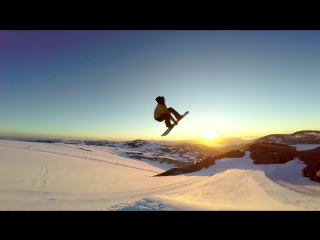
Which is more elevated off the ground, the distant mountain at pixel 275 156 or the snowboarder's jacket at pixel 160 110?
the snowboarder's jacket at pixel 160 110

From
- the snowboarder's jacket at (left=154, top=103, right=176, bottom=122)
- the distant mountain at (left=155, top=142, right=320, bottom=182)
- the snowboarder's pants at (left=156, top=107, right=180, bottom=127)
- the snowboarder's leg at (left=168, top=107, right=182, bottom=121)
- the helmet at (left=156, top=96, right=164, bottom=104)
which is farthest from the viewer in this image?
the distant mountain at (left=155, top=142, right=320, bottom=182)

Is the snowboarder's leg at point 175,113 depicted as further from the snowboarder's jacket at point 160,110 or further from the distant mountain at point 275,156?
the distant mountain at point 275,156

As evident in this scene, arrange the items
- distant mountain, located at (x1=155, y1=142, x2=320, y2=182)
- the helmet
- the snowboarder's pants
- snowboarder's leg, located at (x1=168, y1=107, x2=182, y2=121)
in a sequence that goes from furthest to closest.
A: distant mountain, located at (x1=155, y1=142, x2=320, y2=182) → snowboarder's leg, located at (x1=168, y1=107, x2=182, y2=121) → the snowboarder's pants → the helmet

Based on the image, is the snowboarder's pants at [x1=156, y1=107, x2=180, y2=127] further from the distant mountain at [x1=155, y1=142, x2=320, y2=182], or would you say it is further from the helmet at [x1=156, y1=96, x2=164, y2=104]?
the distant mountain at [x1=155, y1=142, x2=320, y2=182]

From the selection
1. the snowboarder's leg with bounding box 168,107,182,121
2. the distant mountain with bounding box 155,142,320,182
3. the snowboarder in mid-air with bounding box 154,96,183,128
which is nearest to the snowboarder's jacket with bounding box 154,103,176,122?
the snowboarder in mid-air with bounding box 154,96,183,128

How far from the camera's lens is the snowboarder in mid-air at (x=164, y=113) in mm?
5812

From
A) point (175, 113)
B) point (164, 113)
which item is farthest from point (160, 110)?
point (175, 113)

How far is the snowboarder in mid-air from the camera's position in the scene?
5812mm

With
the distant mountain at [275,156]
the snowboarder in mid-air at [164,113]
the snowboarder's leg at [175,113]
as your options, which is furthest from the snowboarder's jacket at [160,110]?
the distant mountain at [275,156]

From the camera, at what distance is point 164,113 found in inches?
242

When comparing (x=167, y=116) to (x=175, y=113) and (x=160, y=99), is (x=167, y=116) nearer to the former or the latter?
(x=175, y=113)

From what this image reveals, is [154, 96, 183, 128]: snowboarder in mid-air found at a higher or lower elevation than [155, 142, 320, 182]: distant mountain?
higher

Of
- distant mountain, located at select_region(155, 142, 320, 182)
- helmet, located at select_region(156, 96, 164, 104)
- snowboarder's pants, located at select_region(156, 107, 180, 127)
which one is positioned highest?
helmet, located at select_region(156, 96, 164, 104)
